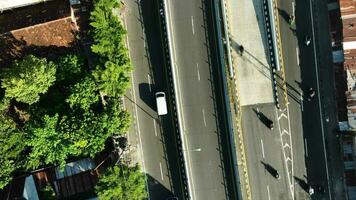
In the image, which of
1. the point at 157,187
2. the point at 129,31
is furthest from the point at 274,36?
the point at 157,187

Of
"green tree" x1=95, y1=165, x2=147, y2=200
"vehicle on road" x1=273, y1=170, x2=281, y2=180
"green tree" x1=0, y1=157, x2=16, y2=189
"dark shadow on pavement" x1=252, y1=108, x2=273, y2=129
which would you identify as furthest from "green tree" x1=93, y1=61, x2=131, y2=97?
"vehicle on road" x1=273, y1=170, x2=281, y2=180

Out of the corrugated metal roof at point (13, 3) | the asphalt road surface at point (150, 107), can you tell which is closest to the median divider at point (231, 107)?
the asphalt road surface at point (150, 107)

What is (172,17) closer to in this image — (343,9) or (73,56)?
(73,56)

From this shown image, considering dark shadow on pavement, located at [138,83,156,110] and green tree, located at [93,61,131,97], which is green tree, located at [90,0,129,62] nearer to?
green tree, located at [93,61,131,97]

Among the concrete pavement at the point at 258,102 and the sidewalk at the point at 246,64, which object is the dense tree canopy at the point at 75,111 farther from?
the concrete pavement at the point at 258,102

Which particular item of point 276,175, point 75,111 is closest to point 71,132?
point 75,111

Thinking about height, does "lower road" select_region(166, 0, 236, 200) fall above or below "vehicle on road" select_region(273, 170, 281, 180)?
above

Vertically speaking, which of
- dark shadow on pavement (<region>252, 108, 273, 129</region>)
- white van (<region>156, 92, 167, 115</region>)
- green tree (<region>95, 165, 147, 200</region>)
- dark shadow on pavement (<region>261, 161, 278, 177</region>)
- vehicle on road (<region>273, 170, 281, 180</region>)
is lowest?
vehicle on road (<region>273, 170, 281, 180</region>)
